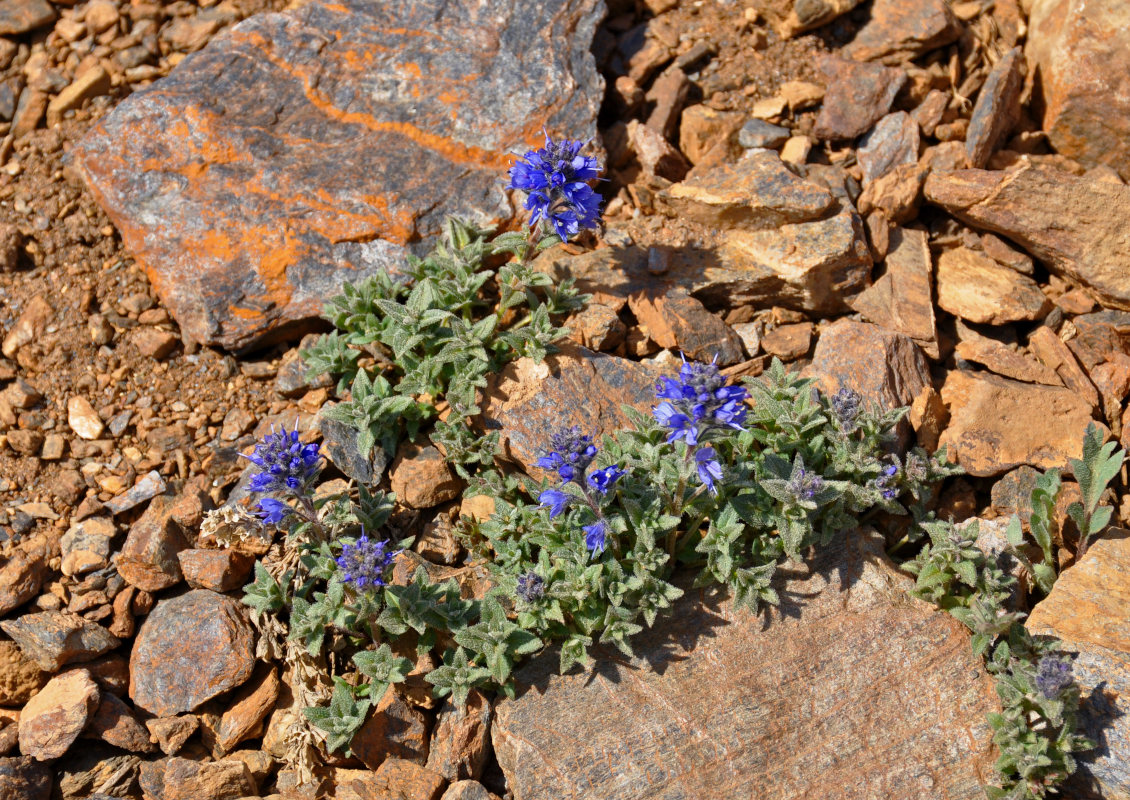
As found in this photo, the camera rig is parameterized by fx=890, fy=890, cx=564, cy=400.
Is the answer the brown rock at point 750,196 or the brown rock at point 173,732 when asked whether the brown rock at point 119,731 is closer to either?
the brown rock at point 173,732

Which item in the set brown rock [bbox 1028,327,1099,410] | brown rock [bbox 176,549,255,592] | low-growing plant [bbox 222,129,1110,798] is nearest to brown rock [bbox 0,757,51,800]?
brown rock [bbox 176,549,255,592]

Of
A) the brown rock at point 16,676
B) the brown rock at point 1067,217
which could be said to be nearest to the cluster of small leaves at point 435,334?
the brown rock at point 16,676

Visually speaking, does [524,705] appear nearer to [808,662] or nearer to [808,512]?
[808,662]

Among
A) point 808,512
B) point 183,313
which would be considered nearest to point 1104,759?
point 808,512

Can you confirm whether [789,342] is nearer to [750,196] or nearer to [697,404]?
[750,196]

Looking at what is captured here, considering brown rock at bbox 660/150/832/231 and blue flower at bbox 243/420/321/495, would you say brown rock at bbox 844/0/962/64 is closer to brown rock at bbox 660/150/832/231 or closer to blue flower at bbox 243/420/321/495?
brown rock at bbox 660/150/832/231

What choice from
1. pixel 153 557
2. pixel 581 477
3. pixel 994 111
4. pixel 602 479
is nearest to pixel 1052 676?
pixel 602 479
